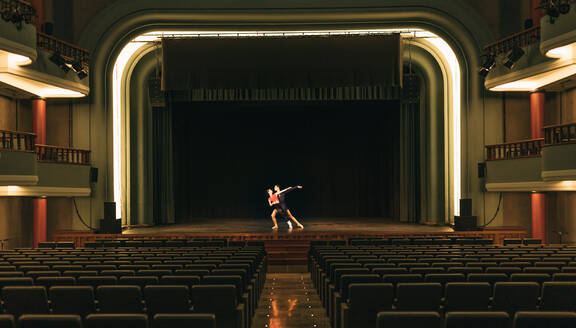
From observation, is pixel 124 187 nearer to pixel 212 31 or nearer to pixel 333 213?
pixel 212 31

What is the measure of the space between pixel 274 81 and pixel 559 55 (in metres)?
8.64

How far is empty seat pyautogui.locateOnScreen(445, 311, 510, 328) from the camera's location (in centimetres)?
338

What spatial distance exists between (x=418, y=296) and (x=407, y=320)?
162cm

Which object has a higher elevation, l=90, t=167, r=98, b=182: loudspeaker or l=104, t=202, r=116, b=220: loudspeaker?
l=90, t=167, r=98, b=182: loudspeaker

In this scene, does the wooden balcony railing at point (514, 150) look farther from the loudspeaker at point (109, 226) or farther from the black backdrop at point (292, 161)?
the loudspeaker at point (109, 226)

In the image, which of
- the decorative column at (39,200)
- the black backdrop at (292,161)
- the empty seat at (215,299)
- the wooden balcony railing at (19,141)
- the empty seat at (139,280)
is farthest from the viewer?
the black backdrop at (292,161)

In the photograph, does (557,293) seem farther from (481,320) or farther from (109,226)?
(109,226)

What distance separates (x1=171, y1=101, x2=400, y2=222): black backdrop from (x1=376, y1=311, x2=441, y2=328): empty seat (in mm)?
19366

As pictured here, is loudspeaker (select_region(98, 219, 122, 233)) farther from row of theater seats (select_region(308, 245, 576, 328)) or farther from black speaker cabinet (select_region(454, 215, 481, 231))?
black speaker cabinet (select_region(454, 215, 481, 231))

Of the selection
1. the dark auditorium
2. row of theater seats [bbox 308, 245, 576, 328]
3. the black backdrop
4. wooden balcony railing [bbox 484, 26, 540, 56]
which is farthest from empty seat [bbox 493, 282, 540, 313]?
the black backdrop

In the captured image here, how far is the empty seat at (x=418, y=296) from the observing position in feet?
16.3

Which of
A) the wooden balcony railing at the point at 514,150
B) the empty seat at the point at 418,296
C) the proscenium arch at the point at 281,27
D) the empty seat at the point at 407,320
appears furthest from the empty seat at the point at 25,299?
the wooden balcony railing at the point at 514,150

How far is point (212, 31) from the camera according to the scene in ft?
56.3

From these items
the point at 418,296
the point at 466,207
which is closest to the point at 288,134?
the point at 466,207
